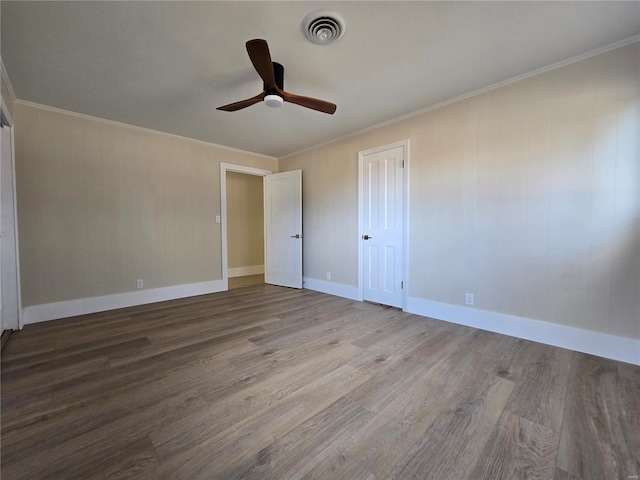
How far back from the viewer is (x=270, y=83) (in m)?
2.02

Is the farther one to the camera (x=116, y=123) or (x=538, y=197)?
(x=116, y=123)

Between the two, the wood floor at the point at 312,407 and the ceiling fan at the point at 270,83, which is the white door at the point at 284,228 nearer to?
the wood floor at the point at 312,407

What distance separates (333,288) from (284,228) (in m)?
1.49

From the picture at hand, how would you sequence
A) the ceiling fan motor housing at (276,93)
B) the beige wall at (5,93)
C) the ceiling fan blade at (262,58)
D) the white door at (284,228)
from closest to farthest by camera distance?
the ceiling fan blade at (262,58)
the ceiling fan motor housing at (276,93)
the beige wall at (5,93)
the white door at (284,228)

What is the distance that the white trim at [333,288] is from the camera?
3.95 m

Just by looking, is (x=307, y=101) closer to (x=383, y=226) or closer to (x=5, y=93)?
(x=383, y=226)

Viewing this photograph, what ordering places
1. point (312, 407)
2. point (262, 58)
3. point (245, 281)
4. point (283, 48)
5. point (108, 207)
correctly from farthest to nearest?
point (245, 281) < point (108, 207) < point (283, 48) < point (262, 58) < point (312, 407)

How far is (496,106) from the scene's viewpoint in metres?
2.60

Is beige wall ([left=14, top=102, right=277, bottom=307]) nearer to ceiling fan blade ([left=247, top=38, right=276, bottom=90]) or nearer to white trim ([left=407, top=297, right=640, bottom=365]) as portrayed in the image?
ceiling fan blade ([left=247, top=38, right=276, bottom=90])

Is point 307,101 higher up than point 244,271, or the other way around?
point 307,101

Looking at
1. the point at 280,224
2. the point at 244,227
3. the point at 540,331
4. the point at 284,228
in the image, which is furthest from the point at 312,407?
the point at 244,227

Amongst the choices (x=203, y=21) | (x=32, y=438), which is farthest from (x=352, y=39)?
(x=32, y=438)

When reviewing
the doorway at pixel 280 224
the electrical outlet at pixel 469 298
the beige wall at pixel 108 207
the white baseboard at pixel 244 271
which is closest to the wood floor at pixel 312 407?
the electrical outlet at pixel 469 298

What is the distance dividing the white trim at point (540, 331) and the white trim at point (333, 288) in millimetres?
1001
